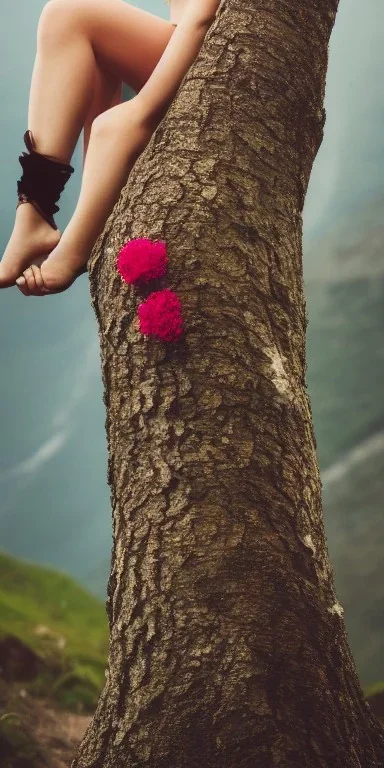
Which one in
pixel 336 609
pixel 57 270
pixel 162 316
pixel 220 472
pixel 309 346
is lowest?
pixel 336 609

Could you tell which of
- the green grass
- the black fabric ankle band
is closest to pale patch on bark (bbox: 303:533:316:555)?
the black fabric ankle band

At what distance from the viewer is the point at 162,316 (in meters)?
0.61

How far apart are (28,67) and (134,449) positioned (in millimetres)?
2310

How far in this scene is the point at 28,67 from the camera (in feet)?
8.05

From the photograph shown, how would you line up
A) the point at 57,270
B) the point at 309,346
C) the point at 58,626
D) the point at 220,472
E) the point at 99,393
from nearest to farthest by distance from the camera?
the point at 220,472 → the point at 57,270 → the point at 58,626 → the point at 309,346 → the point at 99,393

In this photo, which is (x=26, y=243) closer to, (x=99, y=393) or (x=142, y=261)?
(x=142, y=261)

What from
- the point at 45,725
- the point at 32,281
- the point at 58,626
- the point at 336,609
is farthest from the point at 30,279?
the point at 58,626

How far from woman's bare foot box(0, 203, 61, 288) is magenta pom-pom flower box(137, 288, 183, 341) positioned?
0.97ft

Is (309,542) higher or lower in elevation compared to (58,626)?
lower

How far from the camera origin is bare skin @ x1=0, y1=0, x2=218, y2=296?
0.77m

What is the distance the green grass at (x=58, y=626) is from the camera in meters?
1.68

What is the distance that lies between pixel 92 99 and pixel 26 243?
23 cm

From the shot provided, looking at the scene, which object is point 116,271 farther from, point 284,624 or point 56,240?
point 284,624

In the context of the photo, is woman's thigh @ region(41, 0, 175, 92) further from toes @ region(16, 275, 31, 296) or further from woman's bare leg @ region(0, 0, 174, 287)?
toes @ region(16, 275, 31, 296)
